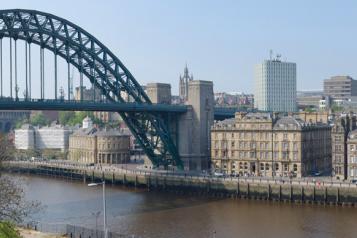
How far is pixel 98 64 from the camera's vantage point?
3125 inches

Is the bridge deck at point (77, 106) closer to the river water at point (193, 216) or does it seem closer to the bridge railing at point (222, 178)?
the bridge railing at point (222, 178)

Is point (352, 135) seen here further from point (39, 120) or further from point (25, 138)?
point (39, 120)

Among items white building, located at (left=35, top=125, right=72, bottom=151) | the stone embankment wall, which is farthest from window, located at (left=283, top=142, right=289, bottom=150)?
white building, located at (left=35, top=125, right=72, bottom=151)

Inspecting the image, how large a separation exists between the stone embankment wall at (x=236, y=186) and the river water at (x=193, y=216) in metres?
1.92

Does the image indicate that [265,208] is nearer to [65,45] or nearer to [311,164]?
[311,164]

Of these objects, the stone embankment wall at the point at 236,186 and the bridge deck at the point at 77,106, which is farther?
the bridge deck at the point at 77,106

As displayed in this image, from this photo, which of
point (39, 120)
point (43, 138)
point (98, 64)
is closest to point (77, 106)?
point (98, 64)

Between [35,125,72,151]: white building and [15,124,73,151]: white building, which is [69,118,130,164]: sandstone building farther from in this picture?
[15,124,73,151]: white building

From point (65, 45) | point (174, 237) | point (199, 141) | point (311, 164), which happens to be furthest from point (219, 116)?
point (174, 237)

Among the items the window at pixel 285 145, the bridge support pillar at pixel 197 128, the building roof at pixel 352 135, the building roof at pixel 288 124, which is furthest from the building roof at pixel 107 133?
the building roof at pixel 352 135

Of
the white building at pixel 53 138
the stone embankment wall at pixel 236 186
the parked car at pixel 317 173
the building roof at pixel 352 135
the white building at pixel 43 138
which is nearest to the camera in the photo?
the stone embankment wall at pixel 236 186

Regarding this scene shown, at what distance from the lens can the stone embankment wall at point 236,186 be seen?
205ft

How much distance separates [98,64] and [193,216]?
2944cm

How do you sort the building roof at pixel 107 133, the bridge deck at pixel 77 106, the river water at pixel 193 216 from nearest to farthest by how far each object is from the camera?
the river water at pixel 193 216, the bridge deck at pixel 77 106, the building roof at pixel 107 133
